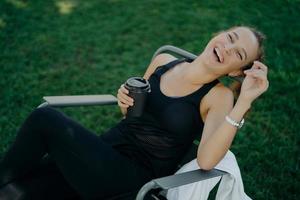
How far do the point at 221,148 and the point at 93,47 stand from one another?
114 inches

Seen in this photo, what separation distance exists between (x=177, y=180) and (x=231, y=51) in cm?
73

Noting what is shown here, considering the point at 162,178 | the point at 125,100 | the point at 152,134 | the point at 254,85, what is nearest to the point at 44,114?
the point at 125,100

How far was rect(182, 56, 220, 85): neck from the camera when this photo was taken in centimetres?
251

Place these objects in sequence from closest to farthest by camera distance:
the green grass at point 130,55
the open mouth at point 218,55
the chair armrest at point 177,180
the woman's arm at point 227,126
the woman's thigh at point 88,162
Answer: the chair armrest at point 177,180
the woman's arm at point 227,126
the woman's thigh at point 88,162
the open mouth at point 218,55
the green grass at point 130,55

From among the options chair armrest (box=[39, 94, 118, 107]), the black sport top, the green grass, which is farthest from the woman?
the green grass

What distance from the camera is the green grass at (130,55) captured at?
3.61 m

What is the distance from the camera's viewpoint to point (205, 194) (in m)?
2.41

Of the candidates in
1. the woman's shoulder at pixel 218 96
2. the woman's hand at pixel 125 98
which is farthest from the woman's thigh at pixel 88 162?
the woman's shoulder at pixel 218 96

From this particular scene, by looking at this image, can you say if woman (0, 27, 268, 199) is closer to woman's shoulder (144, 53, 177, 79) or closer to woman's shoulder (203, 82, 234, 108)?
woman's shoulder (203, 82, 234, 108)

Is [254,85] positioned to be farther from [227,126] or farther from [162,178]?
[162,178]

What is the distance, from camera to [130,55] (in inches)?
186

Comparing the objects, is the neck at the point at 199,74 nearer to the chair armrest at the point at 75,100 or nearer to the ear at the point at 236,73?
the ear at the point at 236,73

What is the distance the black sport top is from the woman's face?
140 millimetres

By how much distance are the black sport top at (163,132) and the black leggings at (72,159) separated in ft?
0.33
